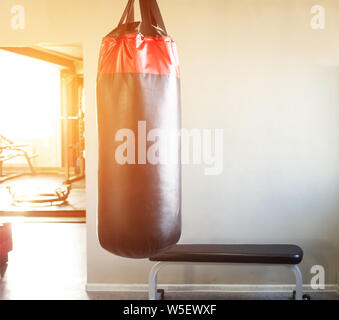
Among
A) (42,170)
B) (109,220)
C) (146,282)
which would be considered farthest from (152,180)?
(42,170)

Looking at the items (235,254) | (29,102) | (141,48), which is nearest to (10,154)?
(29,102)

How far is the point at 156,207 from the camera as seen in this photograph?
1401 mm

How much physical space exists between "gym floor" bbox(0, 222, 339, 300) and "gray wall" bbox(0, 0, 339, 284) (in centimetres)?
14

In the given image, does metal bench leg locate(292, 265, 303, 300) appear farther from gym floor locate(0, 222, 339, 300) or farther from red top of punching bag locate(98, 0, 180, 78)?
red top of punching bag locate(98, 0, 180, 78)

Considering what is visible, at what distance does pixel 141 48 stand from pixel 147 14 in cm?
11

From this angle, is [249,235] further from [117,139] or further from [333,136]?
[117,139]

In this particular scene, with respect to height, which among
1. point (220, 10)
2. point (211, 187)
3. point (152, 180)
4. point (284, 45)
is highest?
point (220, 10)

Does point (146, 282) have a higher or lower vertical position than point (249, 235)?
lower

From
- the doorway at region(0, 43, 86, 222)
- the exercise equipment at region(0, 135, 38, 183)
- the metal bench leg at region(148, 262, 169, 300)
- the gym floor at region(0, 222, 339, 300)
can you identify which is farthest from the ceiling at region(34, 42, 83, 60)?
the metal bench leg at region(148, 262, 169, 300)

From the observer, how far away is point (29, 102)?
9148 mm

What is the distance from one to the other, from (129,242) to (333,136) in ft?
7.38

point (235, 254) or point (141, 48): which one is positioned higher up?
point (141, 48)

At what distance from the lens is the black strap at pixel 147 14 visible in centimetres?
134

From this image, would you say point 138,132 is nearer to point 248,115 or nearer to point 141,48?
point 141,48
